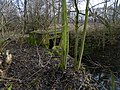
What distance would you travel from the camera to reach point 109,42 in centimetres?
1187

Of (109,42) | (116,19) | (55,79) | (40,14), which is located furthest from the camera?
(116,19)

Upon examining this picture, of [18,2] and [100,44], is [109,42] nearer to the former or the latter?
[100,44]

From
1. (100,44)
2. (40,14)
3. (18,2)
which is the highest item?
(18,2)

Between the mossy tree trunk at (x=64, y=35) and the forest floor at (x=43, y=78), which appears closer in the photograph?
the mossy tree trunk at (x=64, y=35)

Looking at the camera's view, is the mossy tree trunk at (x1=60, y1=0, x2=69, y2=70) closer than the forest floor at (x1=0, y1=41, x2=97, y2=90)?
Yes

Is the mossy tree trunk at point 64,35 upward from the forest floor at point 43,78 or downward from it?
upward

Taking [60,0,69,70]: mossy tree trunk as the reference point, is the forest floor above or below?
below

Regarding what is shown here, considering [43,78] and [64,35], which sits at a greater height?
[64,35]

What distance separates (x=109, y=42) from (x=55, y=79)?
783cm

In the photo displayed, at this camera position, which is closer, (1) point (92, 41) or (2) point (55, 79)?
(2) point (55, 79)

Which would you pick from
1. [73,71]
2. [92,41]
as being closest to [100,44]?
[92,41]

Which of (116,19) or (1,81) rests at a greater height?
(116,19)

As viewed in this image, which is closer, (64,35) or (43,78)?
(64,35)

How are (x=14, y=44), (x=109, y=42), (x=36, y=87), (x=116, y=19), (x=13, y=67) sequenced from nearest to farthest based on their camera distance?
(x=36, y=87) < (x=13, y=67) < (x=14, y=44) < (x=109, y=42) < (x=116, y=19)
